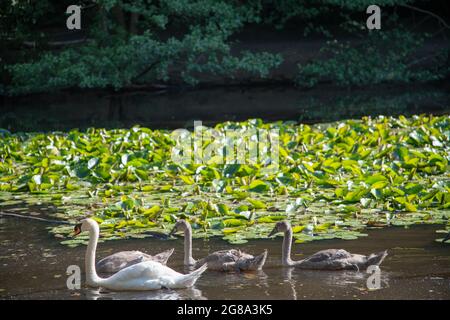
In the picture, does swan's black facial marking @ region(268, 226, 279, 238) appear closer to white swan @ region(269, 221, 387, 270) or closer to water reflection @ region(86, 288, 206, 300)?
white swan @ region(269, 221, 387, 270)

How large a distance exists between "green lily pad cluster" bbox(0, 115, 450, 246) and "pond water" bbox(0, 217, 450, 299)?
21 cm

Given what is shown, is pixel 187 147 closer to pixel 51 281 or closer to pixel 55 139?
pixel 55 139

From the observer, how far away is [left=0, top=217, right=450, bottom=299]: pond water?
6.08 meters

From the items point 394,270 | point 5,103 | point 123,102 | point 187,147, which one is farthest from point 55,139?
point 5,103

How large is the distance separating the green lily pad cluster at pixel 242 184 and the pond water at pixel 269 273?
21cm

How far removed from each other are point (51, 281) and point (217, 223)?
6.18 feet

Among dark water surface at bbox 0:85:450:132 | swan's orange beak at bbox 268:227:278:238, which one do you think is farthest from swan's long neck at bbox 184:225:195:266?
dark water surface at bbox 0:85:450:132

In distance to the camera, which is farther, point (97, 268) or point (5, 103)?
point (5, 103)

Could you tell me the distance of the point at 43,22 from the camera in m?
24.6

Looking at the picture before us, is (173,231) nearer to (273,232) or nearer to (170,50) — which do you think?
(273,232)

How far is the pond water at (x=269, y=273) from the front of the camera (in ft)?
20.0

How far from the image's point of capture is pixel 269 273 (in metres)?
6.68

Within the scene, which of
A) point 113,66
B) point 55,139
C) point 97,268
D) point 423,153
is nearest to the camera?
point 97,268
